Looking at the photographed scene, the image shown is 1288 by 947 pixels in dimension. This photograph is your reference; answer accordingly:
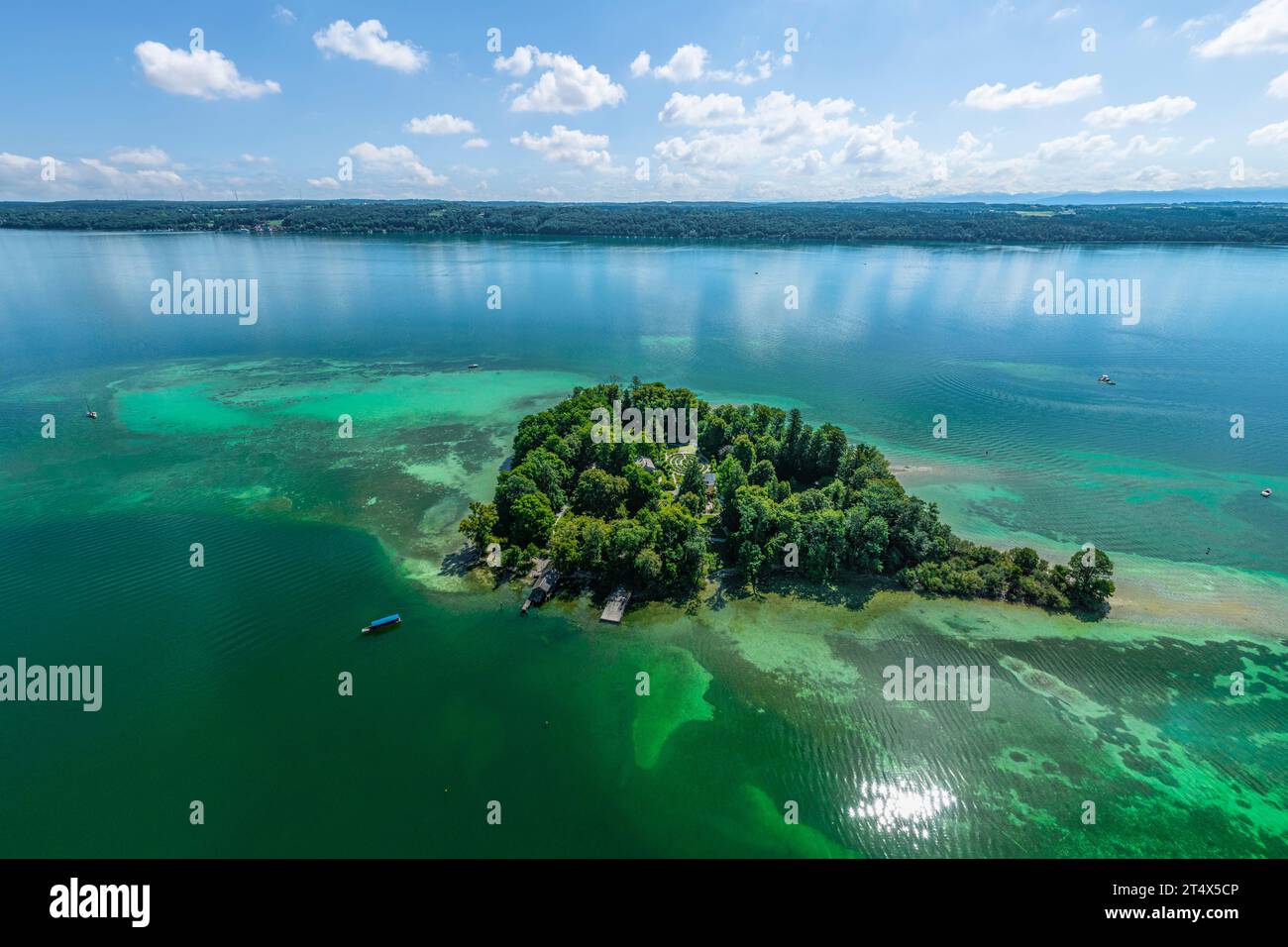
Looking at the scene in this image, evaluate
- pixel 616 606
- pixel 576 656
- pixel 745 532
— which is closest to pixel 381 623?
pixel 576 656

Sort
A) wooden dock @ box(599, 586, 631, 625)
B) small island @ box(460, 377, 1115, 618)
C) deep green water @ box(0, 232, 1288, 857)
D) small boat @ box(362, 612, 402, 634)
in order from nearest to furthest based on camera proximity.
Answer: deep green water @ box(0, 232, 1288, 857) < small boat @ box(362, 612, 402, 634) < wooden dock @ box(599, 586, 631, 625) < small island @ box(460, 377, 1115, 618)

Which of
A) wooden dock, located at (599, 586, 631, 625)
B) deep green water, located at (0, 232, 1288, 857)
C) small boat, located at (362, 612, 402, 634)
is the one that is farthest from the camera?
wooden dock, located at (599, 586, 631, 625)

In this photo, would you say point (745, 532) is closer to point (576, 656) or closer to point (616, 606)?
point (616, 606)

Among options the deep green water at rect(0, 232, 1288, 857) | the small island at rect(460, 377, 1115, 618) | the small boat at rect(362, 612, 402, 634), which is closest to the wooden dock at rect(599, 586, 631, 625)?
the small island at rect(460, 377, 1115, 618)

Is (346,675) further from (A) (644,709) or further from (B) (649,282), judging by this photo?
(B) (649,282)

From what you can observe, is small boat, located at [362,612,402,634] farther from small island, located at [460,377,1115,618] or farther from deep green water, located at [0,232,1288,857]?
small island, located at [460,377,1115,618]

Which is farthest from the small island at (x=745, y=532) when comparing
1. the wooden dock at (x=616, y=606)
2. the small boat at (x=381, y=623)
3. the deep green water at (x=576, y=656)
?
the small boat at (x=381, y=623)
